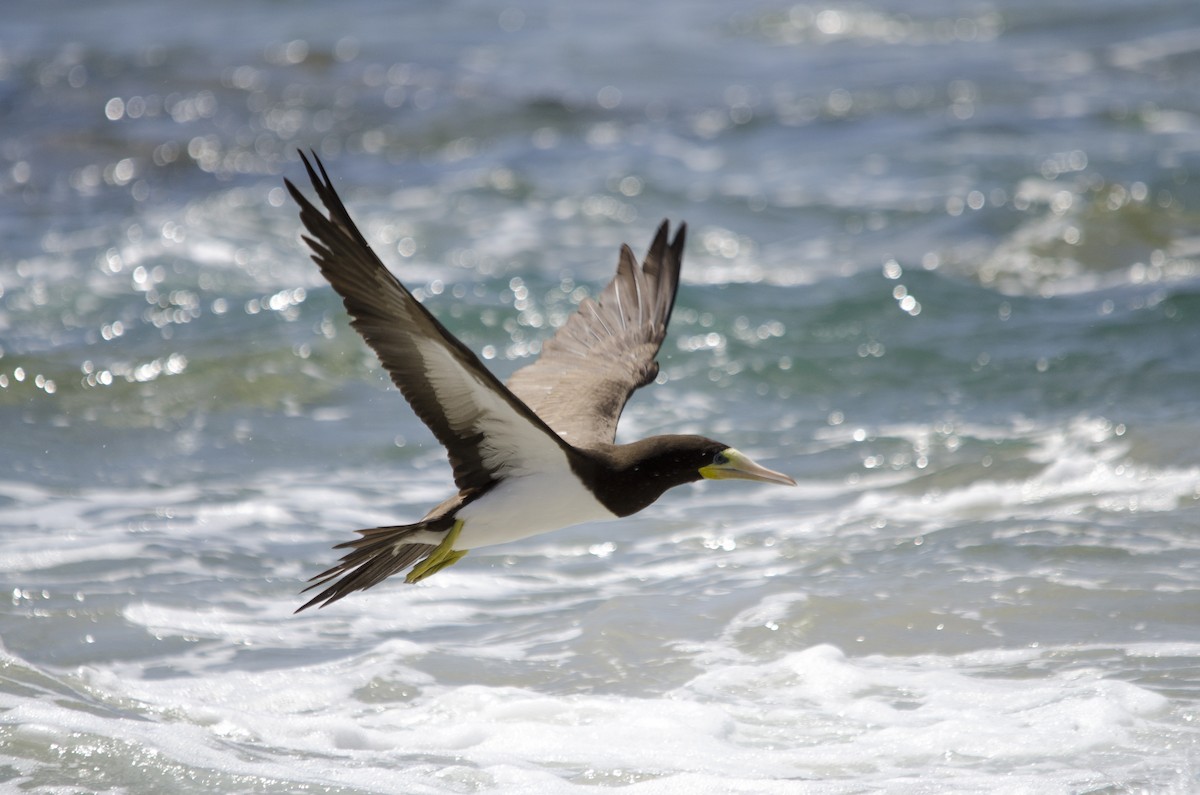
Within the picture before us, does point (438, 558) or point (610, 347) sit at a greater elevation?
point (610, 347)

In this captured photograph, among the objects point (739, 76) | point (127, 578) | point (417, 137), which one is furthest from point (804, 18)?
point (127, 578)

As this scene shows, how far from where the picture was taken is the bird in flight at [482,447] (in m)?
4.07

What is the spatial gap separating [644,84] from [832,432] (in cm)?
1003

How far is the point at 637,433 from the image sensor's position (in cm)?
818

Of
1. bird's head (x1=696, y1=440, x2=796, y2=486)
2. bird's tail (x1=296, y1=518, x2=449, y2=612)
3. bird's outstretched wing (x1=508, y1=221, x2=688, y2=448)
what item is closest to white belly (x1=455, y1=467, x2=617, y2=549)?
bird's tail (x1=296, y1=518, x2=449, y2=612)

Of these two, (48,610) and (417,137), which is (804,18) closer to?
(417,137)

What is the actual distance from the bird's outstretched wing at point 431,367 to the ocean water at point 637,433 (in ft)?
3.22

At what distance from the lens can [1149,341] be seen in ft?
29.6

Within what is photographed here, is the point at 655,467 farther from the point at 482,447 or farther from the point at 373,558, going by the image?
the point at 373,558

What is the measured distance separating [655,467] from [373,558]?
3.17 ft

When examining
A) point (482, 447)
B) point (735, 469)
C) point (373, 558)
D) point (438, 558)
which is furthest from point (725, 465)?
point (373, 558)

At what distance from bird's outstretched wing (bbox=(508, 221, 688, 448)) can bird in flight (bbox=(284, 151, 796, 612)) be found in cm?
1

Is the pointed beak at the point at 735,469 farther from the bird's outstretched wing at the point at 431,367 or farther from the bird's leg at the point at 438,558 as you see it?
the bird's leg at the point at 438,558

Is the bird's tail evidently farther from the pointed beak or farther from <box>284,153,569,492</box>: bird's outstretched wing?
the pointed beak
